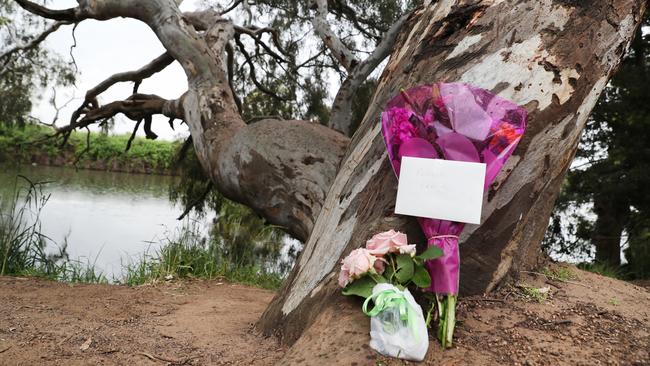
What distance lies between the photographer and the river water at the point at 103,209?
9.37m

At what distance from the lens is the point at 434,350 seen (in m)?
1.45

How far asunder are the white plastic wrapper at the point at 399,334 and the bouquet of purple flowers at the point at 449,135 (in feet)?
0.47

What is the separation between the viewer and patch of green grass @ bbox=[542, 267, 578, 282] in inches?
79.6

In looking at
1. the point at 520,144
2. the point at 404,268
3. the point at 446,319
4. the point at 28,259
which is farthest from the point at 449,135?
the point at 28,259

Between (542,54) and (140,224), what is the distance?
35.1 feet

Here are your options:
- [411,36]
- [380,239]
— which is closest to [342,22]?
[411,36]

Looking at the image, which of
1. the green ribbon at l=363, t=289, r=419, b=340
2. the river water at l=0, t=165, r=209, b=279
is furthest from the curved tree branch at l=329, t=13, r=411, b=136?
the green ribbon at l=363, t=289, r=419, b=340

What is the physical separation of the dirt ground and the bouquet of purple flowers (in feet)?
0.60

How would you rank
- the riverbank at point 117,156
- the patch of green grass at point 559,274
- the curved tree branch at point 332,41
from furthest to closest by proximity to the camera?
the riverbank at point 117,156 → the curved tree branch at point 332,41 → the patch of green grass at point 559,274

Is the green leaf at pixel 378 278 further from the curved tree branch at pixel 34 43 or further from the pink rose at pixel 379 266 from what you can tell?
the curved tree branch at pixel 34 43

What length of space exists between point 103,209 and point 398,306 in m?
12.7

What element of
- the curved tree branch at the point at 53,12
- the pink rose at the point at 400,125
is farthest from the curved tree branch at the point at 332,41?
the pink rose at the point at 400,125

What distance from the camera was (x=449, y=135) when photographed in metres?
1.58

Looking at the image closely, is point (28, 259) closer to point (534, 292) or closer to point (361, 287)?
point (361, 287)
